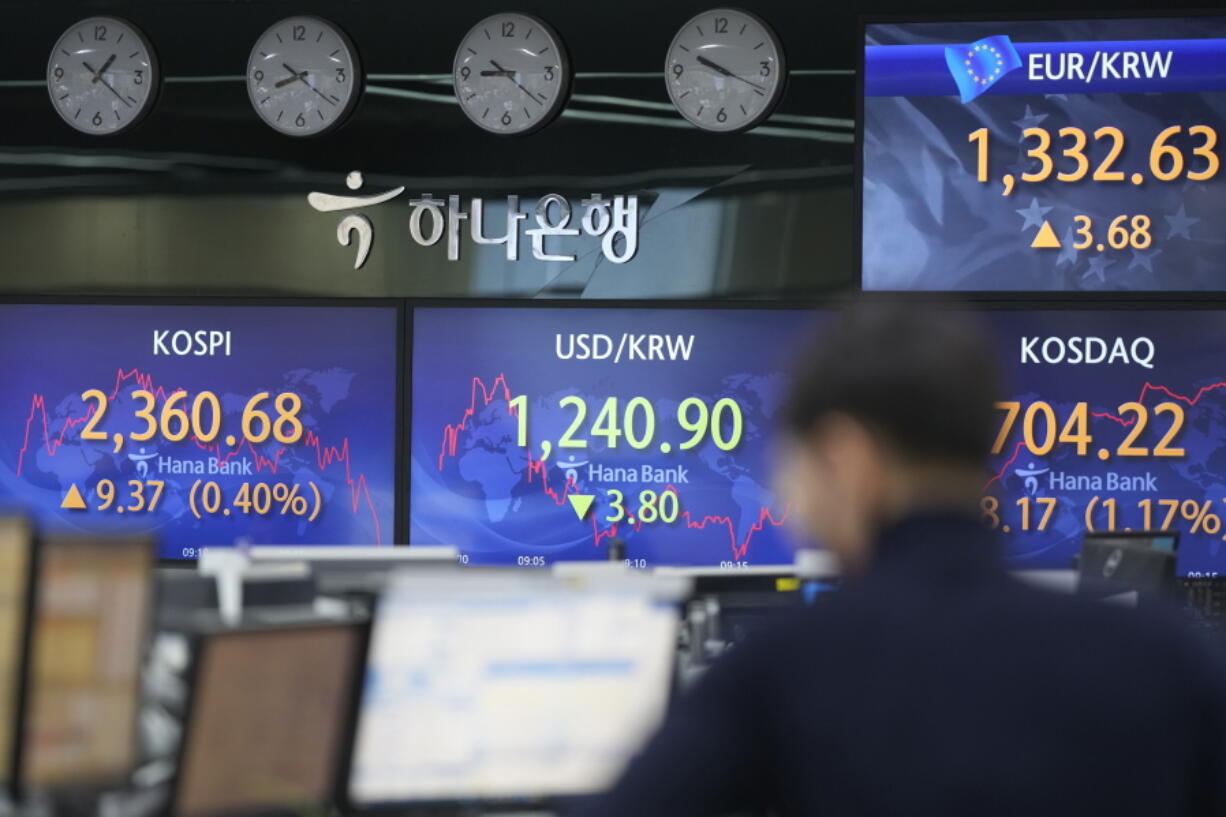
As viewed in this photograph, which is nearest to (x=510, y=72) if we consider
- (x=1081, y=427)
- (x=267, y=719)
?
(x=1081, y=427)

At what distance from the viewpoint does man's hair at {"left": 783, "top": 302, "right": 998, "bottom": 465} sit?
3.16 ft

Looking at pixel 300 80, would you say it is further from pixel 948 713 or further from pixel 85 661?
pixel 948 713

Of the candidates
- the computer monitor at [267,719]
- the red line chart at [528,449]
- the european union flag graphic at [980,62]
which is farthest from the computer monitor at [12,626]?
the european union flag graphic at [980,62]

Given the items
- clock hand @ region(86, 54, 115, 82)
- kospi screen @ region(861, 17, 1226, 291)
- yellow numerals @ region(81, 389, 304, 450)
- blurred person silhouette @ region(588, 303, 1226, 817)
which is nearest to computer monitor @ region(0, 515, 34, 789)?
blurred person silhouette @ region(588, 303, 1226, 817)

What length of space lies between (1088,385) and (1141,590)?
187 centimetres

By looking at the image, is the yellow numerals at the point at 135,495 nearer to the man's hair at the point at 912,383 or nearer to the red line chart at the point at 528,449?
the red line chart at the point at 528,449

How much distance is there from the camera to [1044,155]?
4.49m

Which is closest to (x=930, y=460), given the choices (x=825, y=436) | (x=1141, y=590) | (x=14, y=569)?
(x=825, y=436)

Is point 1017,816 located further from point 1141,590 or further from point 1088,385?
point 1088,385

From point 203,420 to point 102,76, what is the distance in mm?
1154

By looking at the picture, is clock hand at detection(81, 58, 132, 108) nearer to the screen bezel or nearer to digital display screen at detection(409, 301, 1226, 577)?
digital display screen at detection(409, 301, 1226, 577)

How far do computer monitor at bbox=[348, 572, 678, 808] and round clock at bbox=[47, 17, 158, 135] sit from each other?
11.3 ft

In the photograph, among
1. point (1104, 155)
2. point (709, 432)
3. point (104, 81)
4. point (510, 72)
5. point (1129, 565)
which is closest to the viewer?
point (1129, 565)

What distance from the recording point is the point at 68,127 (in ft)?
16.4
